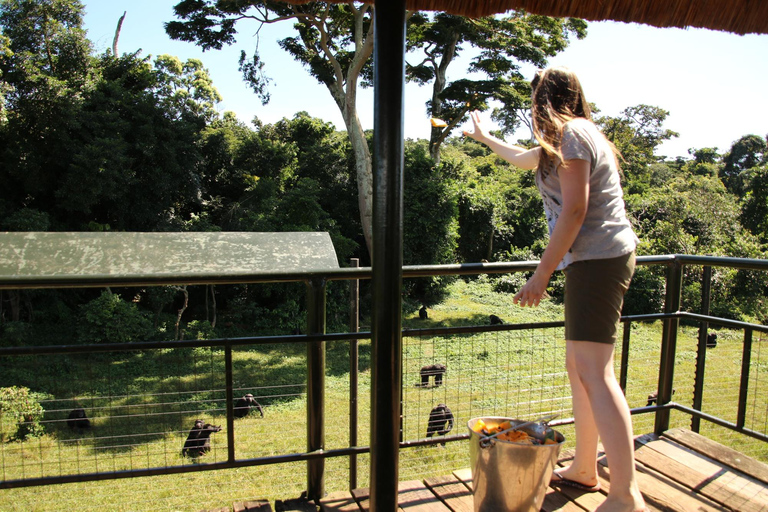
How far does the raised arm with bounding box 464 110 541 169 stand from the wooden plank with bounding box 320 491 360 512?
4.42 ft

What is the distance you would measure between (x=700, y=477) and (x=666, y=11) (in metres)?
1.72

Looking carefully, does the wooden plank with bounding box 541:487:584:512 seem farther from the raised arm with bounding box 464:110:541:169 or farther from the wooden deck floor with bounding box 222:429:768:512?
the raised arm with bounding box 464:110:541:169

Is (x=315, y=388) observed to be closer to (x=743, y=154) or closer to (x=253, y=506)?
(x=253, y=506)

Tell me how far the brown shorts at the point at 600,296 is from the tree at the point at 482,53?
1484 centimetres

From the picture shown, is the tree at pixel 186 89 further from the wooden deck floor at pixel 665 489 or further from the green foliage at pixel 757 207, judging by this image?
the green foliage at pixel 757 207

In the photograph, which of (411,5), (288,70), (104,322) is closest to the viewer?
(411,5)

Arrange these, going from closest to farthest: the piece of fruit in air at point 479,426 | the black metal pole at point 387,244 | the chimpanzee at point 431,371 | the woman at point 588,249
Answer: the black metal pole at point 387,244, the woman at point 588,249, the piece of fruit in air at point 479,426, the chimpanzee at point 431,371

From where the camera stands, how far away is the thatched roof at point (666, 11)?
1670 mm

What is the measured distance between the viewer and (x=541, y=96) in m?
1.71

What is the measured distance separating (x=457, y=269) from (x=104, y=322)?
1085 centimetres

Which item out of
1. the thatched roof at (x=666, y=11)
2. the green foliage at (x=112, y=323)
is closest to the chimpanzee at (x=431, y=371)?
the thatched roof at (x=666, y=11)

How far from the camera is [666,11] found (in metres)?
1.77

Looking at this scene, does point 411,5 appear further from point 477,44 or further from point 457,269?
point 477,44

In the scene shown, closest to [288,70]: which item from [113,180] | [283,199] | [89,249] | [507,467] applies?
[283,199]
